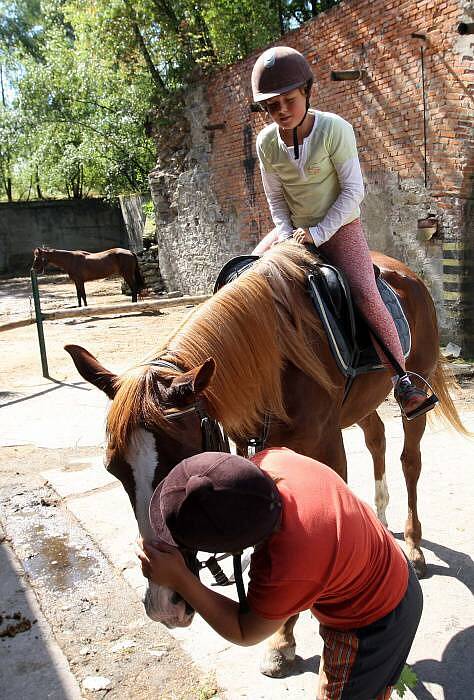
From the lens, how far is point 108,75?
18938 mm

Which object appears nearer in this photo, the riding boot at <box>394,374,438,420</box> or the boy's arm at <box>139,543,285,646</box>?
the boy's arm at <box>139,543,285,646</box>

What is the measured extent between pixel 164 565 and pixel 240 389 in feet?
2.49

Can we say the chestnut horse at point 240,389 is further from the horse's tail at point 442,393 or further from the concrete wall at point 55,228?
the concrete wall at point 55,228

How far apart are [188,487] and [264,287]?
1.27 m

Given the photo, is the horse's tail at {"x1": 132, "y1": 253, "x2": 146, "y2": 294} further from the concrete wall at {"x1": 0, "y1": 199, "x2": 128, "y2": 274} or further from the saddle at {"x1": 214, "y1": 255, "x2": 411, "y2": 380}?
the saddle at {"x1": 214, "y1": 255, "x2": 411, "y2": 380}

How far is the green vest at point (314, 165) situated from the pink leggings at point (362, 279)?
0.32 feet

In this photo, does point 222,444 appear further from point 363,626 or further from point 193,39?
point 193,39

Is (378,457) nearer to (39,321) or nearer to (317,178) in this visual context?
(317,178)

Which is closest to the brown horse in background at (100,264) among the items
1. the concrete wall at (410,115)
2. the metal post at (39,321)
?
the concrete wall at (410,115)

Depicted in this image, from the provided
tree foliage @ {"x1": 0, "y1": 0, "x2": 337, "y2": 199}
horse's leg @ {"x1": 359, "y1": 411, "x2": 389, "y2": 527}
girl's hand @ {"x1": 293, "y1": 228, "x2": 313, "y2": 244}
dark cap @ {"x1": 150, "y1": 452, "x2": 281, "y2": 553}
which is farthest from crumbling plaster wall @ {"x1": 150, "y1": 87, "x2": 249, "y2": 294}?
dark cap @ {"x1": 150, "y1": 452, "x2": 281, "y2": 553}

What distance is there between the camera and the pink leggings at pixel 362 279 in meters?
2.87

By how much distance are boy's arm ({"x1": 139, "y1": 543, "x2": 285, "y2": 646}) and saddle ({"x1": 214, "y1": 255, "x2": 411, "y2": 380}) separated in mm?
1324

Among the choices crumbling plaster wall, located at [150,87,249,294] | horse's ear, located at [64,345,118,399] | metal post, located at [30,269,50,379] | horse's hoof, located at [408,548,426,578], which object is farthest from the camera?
crumbling plaster wall, located at [150,87,249,294]

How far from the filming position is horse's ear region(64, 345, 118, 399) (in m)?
2.00
